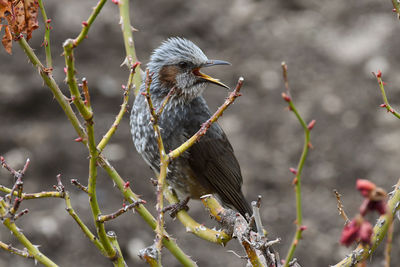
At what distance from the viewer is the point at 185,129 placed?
3.64m

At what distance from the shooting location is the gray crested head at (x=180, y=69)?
138 inches

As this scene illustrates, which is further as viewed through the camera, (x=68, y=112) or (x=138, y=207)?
(x=138, y=207)

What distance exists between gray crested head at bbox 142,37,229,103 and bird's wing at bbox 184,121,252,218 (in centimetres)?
24

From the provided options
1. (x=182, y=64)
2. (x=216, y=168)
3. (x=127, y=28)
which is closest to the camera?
(x=127, y=28)

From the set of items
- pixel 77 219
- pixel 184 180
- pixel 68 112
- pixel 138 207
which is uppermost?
pixel 184 180

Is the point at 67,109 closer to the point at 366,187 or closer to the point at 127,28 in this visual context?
the point at 127,28

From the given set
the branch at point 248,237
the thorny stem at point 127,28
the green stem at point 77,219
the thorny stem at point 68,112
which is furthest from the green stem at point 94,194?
the thorny stem at point 127,28

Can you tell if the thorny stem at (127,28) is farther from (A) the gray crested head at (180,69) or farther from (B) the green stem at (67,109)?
(B) the green stem at (67,109)

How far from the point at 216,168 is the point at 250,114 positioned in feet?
9.20

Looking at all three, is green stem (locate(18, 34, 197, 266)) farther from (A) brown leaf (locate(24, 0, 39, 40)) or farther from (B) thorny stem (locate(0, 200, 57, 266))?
(B) thorny stem (locate(0, 200, 57, 266))

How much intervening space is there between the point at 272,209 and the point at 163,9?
3.00 meters

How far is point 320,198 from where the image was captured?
575 cm

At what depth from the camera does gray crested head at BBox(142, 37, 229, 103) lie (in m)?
3.52

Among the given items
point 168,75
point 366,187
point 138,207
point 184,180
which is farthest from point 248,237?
point 168,75
